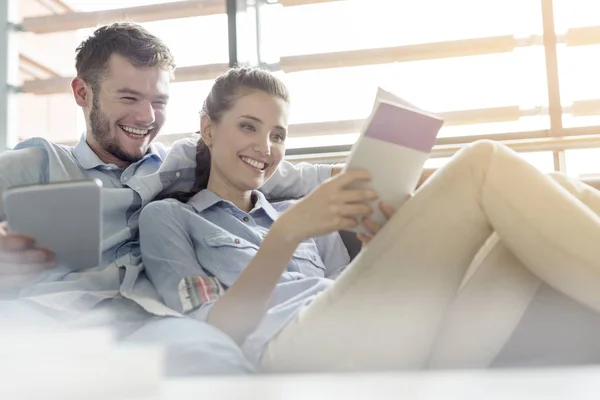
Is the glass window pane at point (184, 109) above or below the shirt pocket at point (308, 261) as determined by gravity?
above

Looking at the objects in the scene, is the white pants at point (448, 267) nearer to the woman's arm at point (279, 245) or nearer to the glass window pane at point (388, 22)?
the woman's arm at point (279, 245)

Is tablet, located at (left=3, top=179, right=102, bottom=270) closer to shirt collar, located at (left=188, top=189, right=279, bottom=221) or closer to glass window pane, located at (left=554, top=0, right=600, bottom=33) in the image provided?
shirt collar, located at (left=188, top=189, right=279, bottom=221)

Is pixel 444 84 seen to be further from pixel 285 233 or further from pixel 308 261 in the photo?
pixel 285 233

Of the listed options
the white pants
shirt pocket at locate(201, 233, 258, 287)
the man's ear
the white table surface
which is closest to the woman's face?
shirt pocket at locate(201, 233, 258, 287)

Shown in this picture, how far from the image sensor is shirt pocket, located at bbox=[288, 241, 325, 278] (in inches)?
30.8

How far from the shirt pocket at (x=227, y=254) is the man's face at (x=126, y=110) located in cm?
20

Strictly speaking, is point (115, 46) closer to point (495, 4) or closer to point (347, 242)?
point (347, 242)

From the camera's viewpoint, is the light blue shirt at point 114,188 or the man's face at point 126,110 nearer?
the light blue shirt at point 114,188

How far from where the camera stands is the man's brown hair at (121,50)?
88 cm

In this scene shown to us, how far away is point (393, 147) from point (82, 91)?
21.9 inches

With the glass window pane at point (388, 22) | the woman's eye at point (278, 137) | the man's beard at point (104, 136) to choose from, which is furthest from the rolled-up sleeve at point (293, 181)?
the glass window pane at point (388, 22)

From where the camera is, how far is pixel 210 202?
0.84m

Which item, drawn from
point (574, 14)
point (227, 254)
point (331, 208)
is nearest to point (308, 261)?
point (227, 254)

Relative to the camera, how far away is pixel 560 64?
4.67 ft
